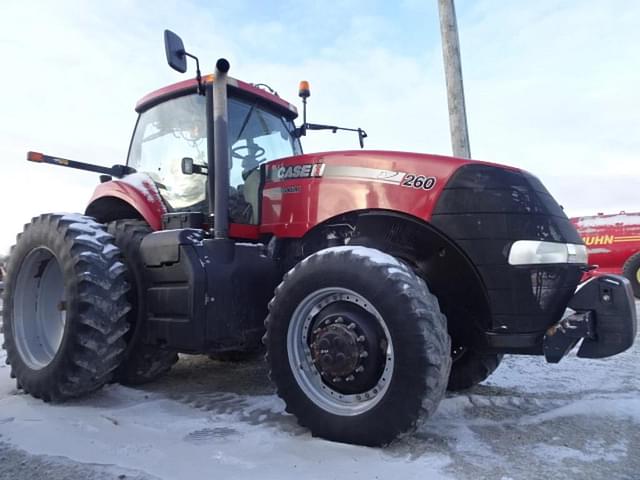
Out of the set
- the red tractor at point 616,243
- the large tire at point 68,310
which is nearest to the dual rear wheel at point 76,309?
Result: the large tire at point 68,310

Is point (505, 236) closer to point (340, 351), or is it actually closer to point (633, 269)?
point (340, 351)

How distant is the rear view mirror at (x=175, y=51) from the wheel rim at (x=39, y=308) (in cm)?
179

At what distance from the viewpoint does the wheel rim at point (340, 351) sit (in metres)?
2.72

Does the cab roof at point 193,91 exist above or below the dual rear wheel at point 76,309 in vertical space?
above

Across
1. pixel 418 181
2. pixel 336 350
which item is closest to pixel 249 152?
pixel 418 181

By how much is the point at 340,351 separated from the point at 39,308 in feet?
9.20

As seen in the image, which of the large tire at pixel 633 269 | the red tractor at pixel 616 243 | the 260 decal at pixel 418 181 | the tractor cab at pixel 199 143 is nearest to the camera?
the 260 decal at pixel 418 181

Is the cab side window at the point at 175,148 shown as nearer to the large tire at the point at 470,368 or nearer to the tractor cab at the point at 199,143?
the tractor cab at the point at 199,143

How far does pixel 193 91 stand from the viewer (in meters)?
4.15

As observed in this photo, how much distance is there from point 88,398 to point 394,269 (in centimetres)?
251

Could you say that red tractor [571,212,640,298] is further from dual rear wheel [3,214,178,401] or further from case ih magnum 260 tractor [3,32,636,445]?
dual rear wheel [3,214,178,401]

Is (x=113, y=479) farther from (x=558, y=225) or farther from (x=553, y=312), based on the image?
(x=558, y=225)

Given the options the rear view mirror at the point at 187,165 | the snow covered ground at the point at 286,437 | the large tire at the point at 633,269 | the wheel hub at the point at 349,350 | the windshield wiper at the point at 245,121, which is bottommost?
the snow covered ground at the point at 286,437

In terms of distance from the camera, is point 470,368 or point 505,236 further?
point 470,368
